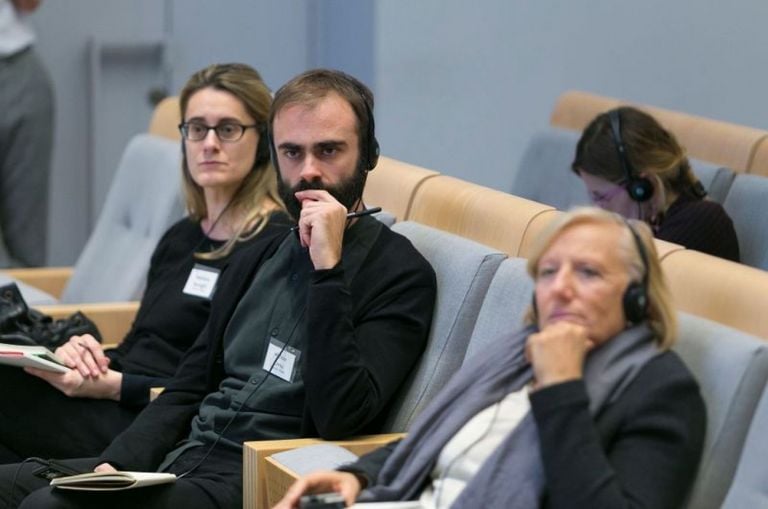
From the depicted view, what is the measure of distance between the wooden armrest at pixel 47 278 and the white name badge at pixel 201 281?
4.72ft

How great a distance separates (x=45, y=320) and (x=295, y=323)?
1096 mm

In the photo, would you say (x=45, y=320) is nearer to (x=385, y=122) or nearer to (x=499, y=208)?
(x=499, y=208)

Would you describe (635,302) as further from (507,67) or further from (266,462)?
(507,67)

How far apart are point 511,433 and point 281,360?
771 millimetres

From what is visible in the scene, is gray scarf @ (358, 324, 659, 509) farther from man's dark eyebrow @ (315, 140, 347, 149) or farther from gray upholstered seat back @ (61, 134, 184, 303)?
gray upholstered seat back @ (61, 134, 184, 303)

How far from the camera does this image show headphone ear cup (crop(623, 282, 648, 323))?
7.52 ft

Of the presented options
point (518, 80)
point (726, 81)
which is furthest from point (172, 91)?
point (726, 81)

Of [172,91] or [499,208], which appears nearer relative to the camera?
[499,208]

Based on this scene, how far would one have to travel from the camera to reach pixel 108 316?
4.21 metres

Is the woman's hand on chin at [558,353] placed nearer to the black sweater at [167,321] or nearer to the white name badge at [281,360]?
the white name badge at [281,360]

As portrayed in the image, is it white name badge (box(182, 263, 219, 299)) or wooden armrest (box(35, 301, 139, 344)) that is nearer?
white name badge (box(182, 263, 219, 299))

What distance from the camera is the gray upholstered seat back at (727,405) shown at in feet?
7.48

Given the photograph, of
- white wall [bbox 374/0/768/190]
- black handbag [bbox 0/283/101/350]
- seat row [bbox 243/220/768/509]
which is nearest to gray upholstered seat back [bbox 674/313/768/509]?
seat row [bbox 243/220/768/509]

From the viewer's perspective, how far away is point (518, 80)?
6211 millimetres
